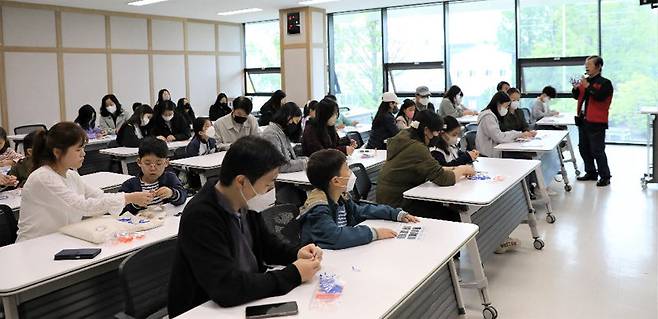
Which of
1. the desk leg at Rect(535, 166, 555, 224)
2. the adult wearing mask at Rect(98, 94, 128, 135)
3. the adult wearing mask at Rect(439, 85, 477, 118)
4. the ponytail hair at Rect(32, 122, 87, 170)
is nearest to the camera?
the ponytail hair at Rect(32, 122, 87, 170)

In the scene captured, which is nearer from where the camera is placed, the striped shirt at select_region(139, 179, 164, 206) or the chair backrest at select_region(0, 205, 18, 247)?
the chair backrest at select_region(0, 205, 18, 247)

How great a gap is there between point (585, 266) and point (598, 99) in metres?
3.42

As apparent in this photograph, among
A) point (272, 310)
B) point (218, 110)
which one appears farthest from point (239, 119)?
point (272, 310)

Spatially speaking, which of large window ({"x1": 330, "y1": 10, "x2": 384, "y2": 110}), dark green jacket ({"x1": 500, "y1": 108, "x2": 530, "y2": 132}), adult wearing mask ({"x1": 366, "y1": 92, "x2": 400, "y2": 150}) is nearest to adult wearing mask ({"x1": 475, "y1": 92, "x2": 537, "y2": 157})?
dark green jacket ({"x1": 500, "y1": 108, "x2": 530, "y2": 132})

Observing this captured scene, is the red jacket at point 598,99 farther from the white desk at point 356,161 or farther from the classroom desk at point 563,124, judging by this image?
the white desk at point 356,161

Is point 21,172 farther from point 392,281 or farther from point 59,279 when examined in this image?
point 392,281

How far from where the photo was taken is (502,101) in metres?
6.34

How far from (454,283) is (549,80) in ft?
28.1

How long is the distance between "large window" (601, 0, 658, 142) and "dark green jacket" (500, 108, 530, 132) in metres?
4.39

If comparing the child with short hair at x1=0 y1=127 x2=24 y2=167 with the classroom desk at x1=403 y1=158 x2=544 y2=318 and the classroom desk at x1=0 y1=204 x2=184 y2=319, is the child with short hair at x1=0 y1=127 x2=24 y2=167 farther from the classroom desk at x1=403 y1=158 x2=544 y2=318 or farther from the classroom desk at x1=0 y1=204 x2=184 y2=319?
the classroom desk at x1=403 y1=158 x2=544 y2=318

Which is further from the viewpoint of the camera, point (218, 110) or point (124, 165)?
point (218, 110)

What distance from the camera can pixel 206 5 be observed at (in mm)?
10641

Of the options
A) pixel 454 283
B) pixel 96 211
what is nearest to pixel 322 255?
pixel 454 283

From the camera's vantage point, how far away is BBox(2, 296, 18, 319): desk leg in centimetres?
233
